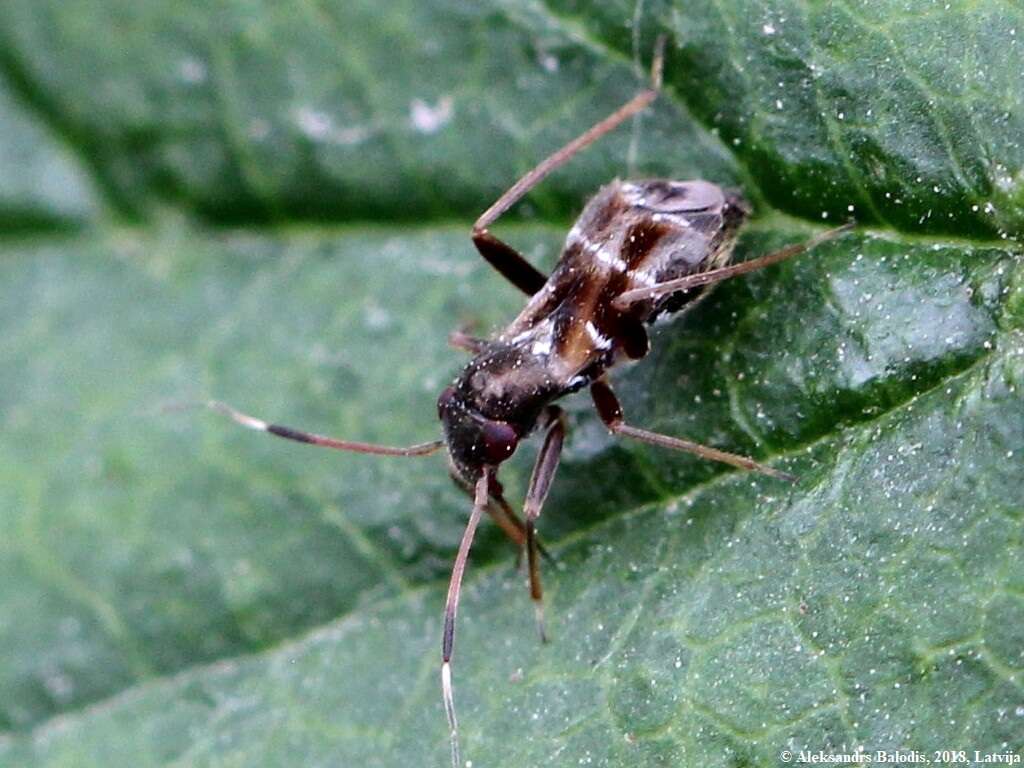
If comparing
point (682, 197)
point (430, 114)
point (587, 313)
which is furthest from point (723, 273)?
point (430, 114)

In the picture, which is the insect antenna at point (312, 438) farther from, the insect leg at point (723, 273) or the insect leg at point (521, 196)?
the insect leg at point (723, 273)

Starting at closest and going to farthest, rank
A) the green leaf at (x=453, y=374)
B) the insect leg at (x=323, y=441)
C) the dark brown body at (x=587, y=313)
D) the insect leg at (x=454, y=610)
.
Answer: the green leaf at (x=453, y=374), the insect leg at (x=454, y=610), the dark brown body at (x=587, y=313), the insect leg at (x=323, y=441)

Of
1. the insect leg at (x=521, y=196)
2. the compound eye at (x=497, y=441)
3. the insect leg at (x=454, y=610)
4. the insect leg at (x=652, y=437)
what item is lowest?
the insect leg at (x=454, y=610)

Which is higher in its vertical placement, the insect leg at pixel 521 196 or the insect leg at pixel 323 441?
the insect leg at pixel 521 196

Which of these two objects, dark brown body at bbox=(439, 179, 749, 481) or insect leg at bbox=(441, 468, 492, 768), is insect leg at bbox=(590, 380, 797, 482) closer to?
dark brown body at bbox=(439, 179, 749, 481)

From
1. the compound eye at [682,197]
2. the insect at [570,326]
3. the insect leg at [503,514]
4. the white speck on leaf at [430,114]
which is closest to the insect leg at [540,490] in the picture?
the insect at [570,326]

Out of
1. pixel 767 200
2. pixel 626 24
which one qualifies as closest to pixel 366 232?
pixel 626 24

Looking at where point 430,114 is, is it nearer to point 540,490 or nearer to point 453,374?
point 453,374

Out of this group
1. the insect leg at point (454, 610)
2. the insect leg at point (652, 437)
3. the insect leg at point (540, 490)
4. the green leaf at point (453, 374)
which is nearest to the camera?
the green leaf at point (453, 374)

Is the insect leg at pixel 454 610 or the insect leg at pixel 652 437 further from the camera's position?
the insect leg at pixel 454 610
